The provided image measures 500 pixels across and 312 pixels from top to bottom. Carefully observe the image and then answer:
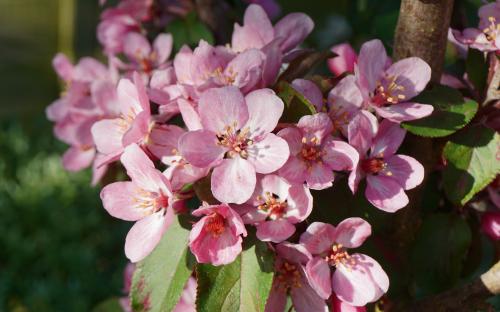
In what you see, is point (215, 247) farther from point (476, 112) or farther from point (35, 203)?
point (35, 203)

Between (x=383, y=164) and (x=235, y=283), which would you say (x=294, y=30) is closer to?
(x=383, y=164)

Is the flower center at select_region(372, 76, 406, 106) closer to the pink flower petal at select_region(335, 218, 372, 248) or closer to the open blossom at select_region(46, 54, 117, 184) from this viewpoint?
the pink flower petal at select_region(335, 218, 372, 248)

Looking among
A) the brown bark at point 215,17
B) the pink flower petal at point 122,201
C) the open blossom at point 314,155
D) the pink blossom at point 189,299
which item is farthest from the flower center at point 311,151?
the brown bark at point 215,17

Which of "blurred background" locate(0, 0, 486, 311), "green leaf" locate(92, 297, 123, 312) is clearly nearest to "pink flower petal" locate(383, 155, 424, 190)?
"blurred background" locate(0, 0, 486, 311)

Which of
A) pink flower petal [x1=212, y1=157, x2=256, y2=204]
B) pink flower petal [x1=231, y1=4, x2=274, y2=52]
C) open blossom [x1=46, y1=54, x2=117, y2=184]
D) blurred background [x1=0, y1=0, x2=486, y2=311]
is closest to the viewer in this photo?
pink flower petal [x1=212, y1=157, x2=256, y2=204]

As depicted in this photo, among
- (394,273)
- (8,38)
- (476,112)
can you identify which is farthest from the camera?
(8,38)

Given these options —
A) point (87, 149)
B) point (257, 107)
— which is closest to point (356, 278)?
point (257, 107)

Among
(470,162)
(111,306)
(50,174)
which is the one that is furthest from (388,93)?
(50,174)

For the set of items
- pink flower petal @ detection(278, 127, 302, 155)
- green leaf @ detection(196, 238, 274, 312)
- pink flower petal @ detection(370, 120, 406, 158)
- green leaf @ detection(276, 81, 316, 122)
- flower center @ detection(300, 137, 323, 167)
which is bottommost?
green leaf @ detection(196, 238, 274, 312)

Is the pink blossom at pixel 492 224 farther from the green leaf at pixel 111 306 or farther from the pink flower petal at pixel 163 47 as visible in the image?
the green leaf at pixel 111 306
